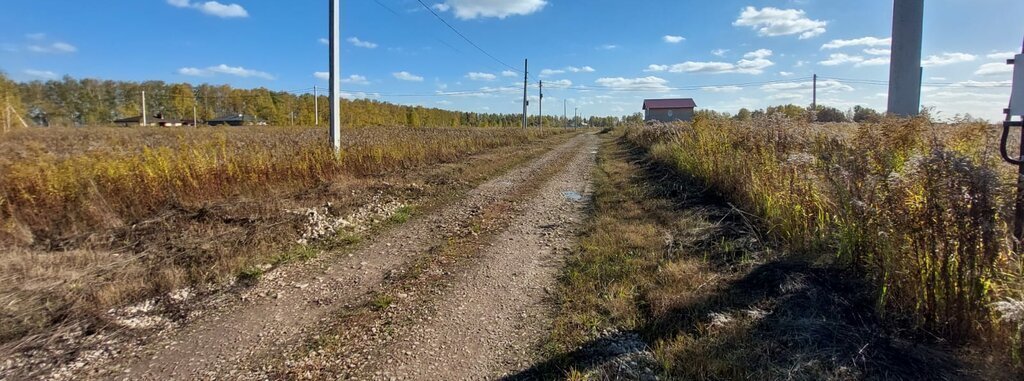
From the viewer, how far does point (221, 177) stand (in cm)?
762

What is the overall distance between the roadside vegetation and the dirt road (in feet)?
1.10

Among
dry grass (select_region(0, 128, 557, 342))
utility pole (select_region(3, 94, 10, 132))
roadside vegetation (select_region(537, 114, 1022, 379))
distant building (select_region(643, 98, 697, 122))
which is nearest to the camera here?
roadside vegetation (select_region(537, 114, 1022, 379))

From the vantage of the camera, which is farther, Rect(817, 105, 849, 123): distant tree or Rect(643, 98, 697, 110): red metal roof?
Rect(643, 98, 697, 110): red metal roof

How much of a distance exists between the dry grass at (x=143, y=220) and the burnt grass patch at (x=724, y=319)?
10.0 ft

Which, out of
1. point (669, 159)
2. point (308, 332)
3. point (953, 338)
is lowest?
point (308, 332)

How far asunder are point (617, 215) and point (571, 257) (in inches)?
79.6

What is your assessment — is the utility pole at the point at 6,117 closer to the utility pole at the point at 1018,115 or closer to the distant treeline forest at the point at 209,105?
the utility pole at the point at 1018,115

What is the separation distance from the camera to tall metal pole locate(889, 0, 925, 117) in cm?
2006

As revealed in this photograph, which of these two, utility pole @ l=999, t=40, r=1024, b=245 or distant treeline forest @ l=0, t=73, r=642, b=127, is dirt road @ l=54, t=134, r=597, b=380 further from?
distant treeline forest @ l=0, t=73, r=642, b=127

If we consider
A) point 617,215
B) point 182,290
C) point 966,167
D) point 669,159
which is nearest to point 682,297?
point 966,167

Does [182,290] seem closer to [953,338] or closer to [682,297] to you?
[682,297]

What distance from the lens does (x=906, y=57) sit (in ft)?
67.2

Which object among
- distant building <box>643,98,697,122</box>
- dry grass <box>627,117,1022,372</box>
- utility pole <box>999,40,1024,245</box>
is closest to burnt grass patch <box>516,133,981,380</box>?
dry grass <box>627,117,1022,372</box>

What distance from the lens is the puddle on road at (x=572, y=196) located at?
8.45 m
